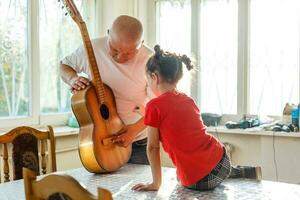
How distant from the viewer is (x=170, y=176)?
68.5 inches

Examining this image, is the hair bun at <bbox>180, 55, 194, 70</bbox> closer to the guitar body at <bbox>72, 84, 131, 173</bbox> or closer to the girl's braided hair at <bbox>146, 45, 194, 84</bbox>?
the girl's braided hair at <bbox>146, 45, 194, 84</bbox>

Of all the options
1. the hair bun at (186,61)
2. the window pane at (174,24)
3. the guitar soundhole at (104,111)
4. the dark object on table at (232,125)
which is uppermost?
the window pane at (174,24)

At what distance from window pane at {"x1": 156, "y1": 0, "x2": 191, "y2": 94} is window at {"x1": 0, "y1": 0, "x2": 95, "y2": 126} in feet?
2.75

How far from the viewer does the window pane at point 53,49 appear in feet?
10.4

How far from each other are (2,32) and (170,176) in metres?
1.74

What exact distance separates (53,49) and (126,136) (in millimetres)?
1641

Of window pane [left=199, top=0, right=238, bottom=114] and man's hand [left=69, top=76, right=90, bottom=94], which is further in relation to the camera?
window pane [left=199, top=0, right=238, bottom=114]

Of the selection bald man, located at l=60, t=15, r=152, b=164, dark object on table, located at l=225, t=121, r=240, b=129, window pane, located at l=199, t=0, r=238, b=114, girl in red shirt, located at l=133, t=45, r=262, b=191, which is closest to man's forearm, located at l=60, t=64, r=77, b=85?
bald man, located at l=60, t=15, r=152, b=164

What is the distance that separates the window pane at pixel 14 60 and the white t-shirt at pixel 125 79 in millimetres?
1065

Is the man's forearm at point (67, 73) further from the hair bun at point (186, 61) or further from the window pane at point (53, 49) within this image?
the window pane at point (53, 49)

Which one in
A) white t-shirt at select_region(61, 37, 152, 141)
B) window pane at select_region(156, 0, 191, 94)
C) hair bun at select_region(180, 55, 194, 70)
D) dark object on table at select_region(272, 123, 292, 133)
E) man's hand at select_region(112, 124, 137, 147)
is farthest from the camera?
window pane at select_region(156, 0, 191, 94)

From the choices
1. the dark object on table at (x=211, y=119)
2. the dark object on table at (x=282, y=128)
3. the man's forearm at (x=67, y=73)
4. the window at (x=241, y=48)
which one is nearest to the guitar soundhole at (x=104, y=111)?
the man's forearm at (x=67, y=73)

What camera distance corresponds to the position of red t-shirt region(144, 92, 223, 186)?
4.82 feet

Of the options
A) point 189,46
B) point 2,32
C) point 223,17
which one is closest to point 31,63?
point 2,32
